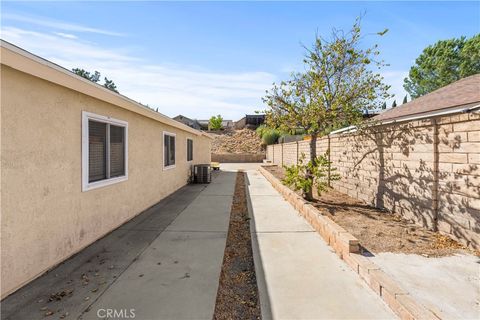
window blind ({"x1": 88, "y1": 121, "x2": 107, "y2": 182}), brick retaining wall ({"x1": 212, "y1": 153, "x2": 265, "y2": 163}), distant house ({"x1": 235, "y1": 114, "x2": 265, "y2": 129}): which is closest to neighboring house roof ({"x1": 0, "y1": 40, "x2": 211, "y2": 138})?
window blind ({"x1": 88, "y1": 121, "x2": 107, "y2": 182})

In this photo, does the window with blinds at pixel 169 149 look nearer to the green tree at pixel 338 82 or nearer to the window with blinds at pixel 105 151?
the window with blinds at pixel 105 151

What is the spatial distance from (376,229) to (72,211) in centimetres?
524

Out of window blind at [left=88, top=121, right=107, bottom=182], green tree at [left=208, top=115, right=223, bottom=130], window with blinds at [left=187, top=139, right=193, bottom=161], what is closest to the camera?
window blind at [left=88, top=121, right=107, bottom=182]

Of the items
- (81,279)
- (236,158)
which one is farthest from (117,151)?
(236,158)

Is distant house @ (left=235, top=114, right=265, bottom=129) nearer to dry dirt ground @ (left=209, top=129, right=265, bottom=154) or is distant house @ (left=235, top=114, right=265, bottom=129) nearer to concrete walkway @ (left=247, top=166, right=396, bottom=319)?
dry dirt ground @ (left=209, top=129, right=265, bottom=154)

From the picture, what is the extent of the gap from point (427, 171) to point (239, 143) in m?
36.3

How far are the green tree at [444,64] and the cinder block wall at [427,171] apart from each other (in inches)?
1180

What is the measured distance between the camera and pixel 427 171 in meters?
4.74

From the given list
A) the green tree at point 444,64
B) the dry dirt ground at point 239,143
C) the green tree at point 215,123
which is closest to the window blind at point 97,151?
the dry dirt ground at point 239,143

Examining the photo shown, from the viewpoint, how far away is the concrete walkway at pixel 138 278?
272cm

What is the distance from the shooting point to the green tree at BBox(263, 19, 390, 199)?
6699 mm

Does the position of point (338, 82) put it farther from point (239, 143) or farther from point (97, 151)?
point (239, 143)

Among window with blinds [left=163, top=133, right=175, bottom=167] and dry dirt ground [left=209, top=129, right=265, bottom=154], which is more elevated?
dry dirt ground [left=209, top=129, right=265, bottom=154]

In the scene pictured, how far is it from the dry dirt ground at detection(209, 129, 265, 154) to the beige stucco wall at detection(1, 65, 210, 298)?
107ft
